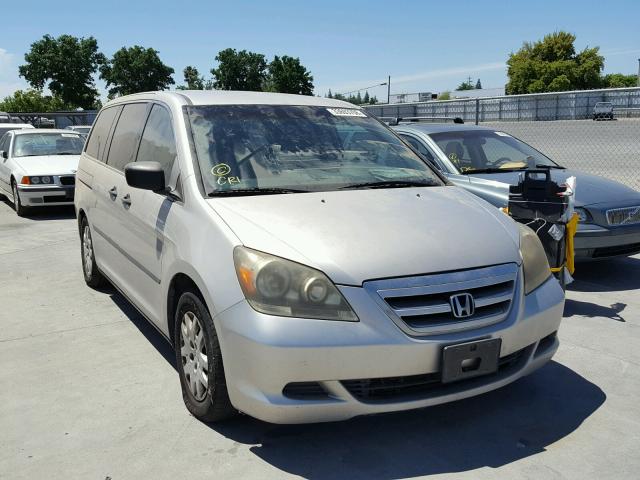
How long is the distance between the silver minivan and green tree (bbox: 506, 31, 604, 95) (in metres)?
78.7

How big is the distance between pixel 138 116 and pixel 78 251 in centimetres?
402

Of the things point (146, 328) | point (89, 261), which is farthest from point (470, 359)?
point (89, 261)

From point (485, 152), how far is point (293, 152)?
385cm

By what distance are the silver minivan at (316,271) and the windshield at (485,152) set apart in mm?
2976

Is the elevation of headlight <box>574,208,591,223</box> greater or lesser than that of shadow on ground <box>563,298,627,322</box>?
greater

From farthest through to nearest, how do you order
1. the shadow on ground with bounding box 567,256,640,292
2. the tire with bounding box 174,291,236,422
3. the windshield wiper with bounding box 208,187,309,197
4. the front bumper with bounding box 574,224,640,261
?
the shadow on ground with bounding box 567,256,640,292
the front bumper with bounding box 574,224,640,261
the windshield wiper with bounding box 208,187,309,197
the tire with bounding box 174,291,236,422

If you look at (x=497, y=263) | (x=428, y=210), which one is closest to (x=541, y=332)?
(x=497, y=263)

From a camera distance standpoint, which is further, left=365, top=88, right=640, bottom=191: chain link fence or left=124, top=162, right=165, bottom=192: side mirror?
left=365, top=88, right=640, bottom=191: chain link fence

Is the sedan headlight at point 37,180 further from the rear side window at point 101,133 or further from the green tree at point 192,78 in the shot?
the green tree at point 192,78

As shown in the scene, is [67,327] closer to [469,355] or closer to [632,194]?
[469,355]

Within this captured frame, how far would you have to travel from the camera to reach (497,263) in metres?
3.09

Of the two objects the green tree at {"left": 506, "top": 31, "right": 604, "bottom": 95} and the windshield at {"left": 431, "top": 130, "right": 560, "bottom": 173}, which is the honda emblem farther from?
the green tree at {"left": 506, "top": 31, "right": 604, "bottom": 95}

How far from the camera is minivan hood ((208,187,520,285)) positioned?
287 cm

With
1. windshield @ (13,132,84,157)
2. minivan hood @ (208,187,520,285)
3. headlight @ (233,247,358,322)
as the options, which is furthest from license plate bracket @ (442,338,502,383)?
windshield @ (13,132,84,157)
